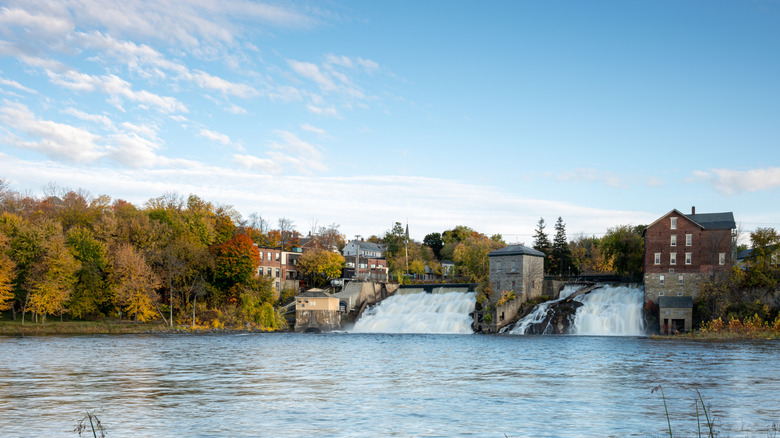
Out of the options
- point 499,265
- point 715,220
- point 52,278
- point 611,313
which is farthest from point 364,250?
point 715,220

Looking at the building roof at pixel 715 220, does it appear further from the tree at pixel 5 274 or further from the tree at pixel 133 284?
the tree at pixel 5 274

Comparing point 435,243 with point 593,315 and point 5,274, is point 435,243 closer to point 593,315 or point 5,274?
point 593,315

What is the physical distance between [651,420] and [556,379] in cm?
1013

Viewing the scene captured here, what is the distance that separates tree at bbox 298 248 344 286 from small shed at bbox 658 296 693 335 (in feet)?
170

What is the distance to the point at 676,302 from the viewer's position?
210 ft

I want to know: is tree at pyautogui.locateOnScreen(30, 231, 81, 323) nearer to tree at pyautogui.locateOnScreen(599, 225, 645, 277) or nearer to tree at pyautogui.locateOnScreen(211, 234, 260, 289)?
tree at pyautogui.locateOnScreen(211, 234, 260, 289)

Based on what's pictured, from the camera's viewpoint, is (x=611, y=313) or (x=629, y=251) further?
(x=629, y=251)

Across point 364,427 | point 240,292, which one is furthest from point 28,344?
point 364,427

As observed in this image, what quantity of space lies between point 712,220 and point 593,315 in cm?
1621

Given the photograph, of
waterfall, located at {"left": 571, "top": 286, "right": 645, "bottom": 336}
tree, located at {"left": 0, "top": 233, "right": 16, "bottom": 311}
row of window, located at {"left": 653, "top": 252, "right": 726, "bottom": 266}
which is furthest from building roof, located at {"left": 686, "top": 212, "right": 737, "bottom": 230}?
tree, located at {"left": 0, "top": 233, "right": 16, "bottom": 311}

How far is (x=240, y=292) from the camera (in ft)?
257

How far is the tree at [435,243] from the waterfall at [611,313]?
7880cm

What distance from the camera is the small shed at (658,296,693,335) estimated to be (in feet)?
207

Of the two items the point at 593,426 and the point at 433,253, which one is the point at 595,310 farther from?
the point at 433,253
